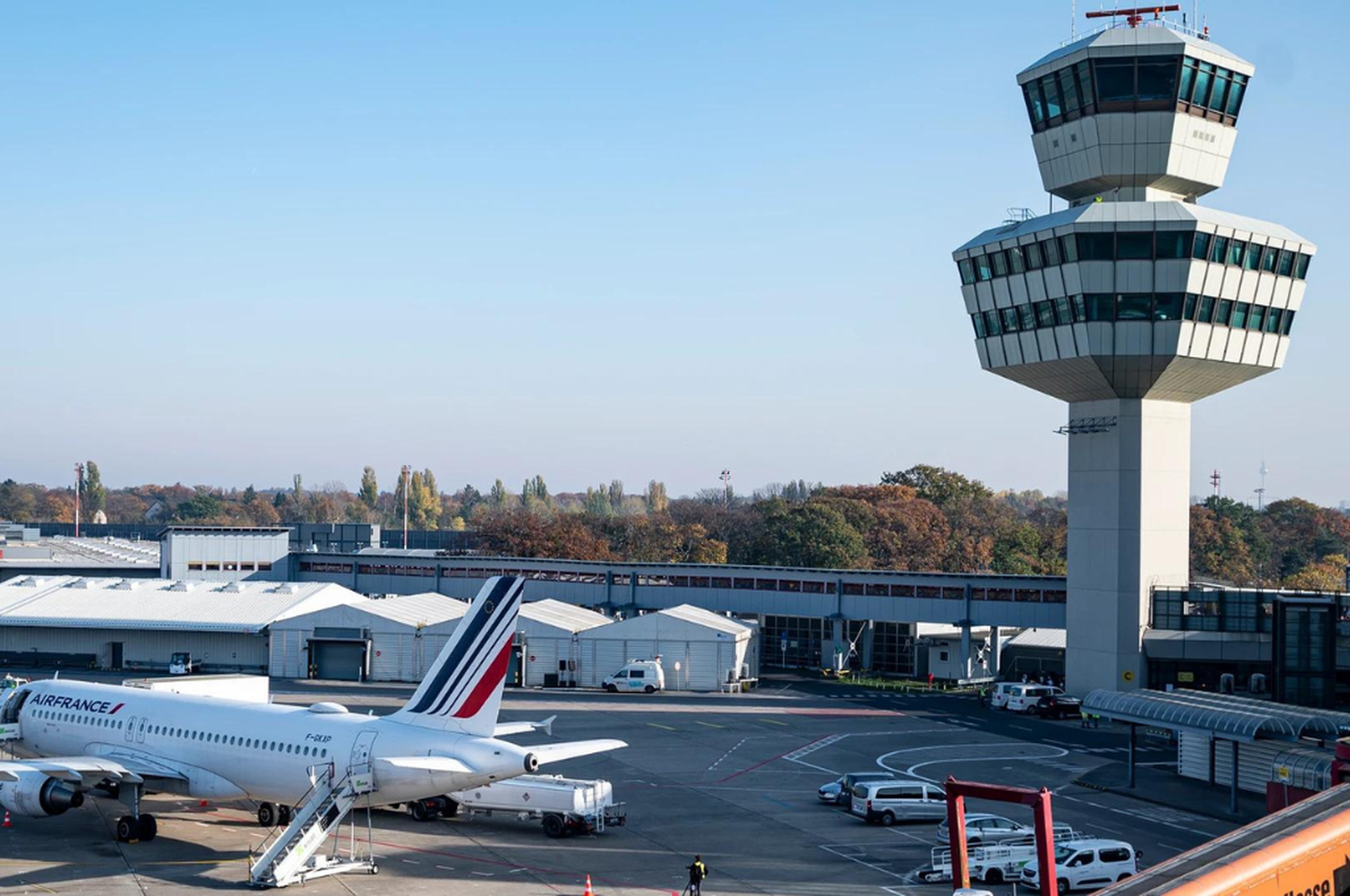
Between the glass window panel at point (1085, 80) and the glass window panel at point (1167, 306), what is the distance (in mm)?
13285

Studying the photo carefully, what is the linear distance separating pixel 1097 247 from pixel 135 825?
60.1 meters

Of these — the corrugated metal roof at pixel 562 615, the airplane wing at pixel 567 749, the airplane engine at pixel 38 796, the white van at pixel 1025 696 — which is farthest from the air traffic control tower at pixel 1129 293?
the airplane engine at pixel 38 796

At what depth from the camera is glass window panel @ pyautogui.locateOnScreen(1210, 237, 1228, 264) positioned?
76875 mm

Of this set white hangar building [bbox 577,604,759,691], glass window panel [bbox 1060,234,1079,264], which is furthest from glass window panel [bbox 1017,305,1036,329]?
white hangar building [bbox 577,604,759,691]

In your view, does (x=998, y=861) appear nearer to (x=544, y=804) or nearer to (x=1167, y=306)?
(x=544, y=804)

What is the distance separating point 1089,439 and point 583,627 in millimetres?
38191

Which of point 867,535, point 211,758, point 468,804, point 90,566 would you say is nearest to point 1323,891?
point 468,804

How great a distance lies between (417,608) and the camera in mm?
99750

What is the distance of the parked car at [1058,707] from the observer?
8269 centimetres

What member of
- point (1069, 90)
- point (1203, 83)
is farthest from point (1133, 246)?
point (1203, 83)

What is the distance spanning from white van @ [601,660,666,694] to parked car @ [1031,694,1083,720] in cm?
2541

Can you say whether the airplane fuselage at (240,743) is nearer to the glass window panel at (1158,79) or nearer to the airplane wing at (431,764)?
the airplane wing at (431,764)

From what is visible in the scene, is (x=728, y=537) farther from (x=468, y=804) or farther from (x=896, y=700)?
(x=468, y=804)

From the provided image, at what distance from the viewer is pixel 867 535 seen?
529ft
